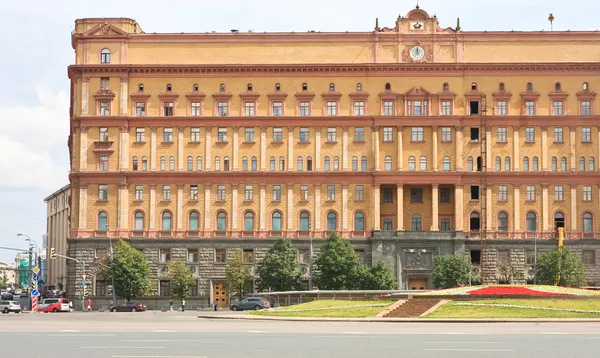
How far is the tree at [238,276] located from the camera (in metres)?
118

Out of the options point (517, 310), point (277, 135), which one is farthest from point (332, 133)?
point (517, 310)

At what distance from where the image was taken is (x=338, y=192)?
12281cm

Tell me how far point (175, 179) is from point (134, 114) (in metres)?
8.67

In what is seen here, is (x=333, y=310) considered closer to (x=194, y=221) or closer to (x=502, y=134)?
(x=194, y=221)

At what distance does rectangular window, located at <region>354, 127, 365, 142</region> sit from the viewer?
122938 mm

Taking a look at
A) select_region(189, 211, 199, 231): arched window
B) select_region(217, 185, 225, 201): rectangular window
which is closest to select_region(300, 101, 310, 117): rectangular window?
select_region(217, 185, 225, 201): rectangular window

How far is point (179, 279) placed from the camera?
389 feet

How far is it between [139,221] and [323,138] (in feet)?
74.0

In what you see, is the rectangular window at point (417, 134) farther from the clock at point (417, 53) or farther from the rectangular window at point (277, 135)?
the rectangular window at point (277, 135)

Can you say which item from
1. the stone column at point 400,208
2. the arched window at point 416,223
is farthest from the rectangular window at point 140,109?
the arched window at point 416,223

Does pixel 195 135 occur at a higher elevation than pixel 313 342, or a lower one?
higher

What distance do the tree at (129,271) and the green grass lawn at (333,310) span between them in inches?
1594

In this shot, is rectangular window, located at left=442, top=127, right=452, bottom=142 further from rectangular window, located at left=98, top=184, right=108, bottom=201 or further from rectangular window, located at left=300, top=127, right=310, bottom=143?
rectangular window, located at left=98, top=184, right=108, bottom=201

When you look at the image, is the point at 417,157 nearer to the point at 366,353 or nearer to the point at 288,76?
the point at 288,76
